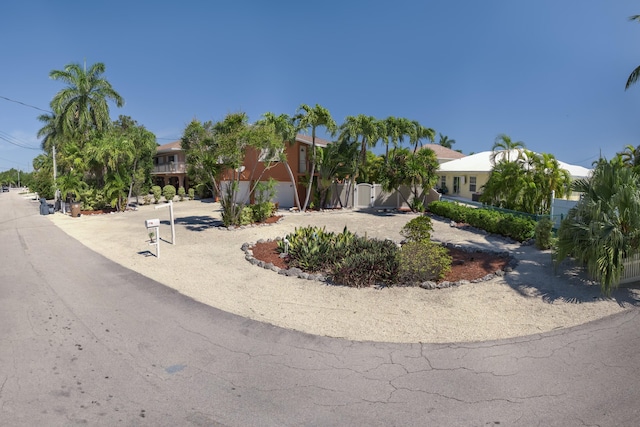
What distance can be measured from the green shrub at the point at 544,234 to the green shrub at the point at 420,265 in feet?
17.1

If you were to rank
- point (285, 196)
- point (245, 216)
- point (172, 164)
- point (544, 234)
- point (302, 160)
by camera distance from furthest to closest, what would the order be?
point (172, 164) → point (285, 196) → point (302, 160) → point (245, 216) → point (544, 234)

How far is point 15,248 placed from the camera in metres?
12.8

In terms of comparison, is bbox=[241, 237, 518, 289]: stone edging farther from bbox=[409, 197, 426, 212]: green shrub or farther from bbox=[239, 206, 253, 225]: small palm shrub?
bbox=[409, 197, 426, 212]: green shrub

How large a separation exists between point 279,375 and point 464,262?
7.35 metres

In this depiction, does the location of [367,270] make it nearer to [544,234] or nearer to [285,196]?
[544,234]

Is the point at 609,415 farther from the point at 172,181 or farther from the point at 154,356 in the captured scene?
the point at 172,181

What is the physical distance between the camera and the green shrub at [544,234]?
11.8 meters

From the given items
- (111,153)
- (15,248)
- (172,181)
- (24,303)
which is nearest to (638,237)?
(24,303)

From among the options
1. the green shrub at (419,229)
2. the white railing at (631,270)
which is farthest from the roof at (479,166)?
the white railing at (631,270)

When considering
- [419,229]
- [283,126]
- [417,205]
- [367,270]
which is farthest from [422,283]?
[417,205]

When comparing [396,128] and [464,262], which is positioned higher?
[396,128]

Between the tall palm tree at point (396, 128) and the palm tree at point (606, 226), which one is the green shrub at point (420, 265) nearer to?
the palm tree at point (606, 226)

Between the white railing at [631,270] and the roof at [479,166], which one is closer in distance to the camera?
the white railing at [631,270]

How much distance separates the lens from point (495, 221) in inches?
584
